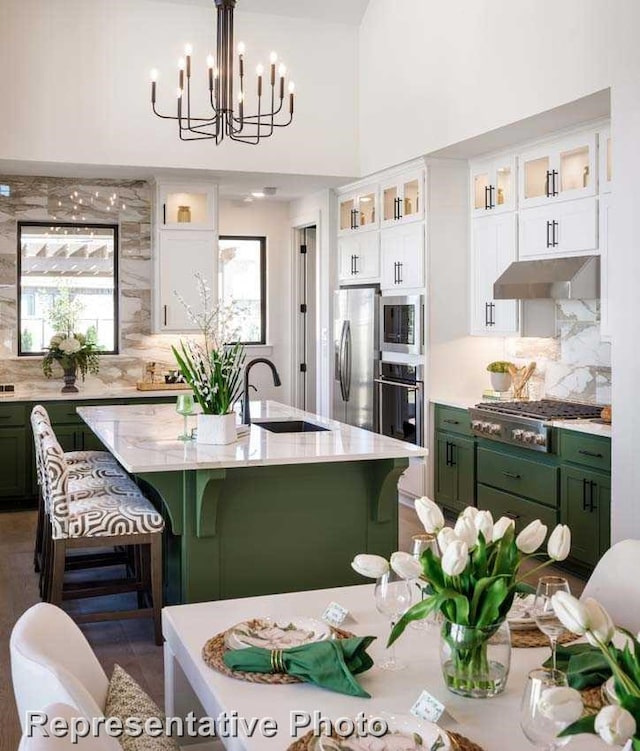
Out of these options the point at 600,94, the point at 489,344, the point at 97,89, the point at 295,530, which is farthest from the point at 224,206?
the point at 295,530

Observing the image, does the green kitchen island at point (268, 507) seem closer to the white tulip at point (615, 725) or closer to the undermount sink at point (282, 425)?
the undermount sink at point (282, 425)

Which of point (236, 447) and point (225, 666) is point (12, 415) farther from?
point (225, 666)

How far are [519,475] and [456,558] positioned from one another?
4166mm

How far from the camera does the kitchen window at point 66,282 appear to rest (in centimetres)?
759

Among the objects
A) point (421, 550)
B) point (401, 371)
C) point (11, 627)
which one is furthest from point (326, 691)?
point (401, 371)

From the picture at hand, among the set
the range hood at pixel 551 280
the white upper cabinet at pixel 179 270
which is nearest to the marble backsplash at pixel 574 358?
the range hood at pixel 551 280

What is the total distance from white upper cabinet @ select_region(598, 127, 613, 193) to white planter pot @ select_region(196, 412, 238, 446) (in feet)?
8.40

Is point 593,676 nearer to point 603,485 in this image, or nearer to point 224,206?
point 603,485

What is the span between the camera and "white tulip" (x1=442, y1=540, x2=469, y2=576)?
1.58 m

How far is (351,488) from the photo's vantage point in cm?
418

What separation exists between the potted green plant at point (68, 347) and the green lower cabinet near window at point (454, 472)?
298 cm

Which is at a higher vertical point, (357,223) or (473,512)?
(357,223)

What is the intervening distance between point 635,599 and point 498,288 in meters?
4.07

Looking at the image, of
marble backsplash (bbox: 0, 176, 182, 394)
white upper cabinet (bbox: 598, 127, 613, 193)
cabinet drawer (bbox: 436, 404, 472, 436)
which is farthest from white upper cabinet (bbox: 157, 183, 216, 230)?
white upper cabinet (bbox: 598, 127, 613, 193)
